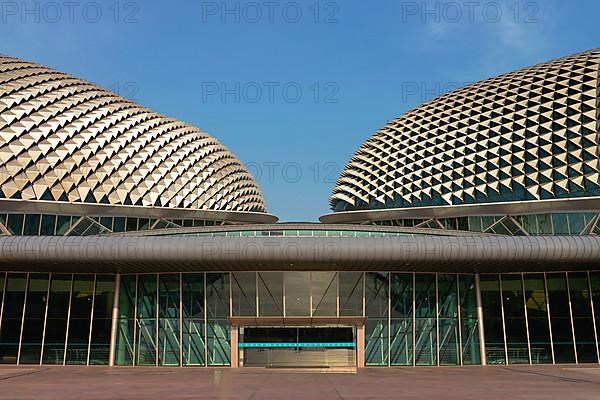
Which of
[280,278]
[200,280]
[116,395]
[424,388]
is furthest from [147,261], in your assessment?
[424,388]

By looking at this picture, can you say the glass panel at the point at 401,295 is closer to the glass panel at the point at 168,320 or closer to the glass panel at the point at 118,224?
the glass panel at the point at 168,320

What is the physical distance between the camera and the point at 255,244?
26.6 metres

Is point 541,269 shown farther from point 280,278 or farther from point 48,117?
point 48,117

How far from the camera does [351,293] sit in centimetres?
2973

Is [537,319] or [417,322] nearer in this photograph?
[417,322]

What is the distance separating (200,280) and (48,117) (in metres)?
20.8

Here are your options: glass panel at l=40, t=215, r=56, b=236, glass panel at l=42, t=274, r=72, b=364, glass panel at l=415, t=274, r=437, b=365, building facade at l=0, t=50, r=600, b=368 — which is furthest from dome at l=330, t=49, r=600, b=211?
glass panel at l=42, t=274, r=72, b=364

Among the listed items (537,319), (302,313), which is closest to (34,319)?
(302,313)

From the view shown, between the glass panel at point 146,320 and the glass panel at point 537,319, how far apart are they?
20.4 m

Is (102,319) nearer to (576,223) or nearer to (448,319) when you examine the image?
(448,319)

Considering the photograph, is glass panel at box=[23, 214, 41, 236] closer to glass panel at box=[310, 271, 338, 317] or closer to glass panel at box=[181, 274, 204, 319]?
glass panel at box=[181, 274, 204, 319]

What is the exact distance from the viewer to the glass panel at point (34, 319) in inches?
1200

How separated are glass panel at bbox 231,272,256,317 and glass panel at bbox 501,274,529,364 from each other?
13976 mm

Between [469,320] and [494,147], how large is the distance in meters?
21.4
